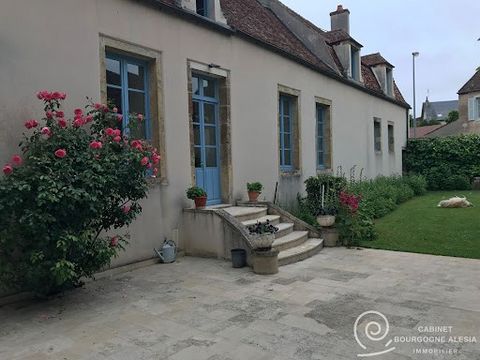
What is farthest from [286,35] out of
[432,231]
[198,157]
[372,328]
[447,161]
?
[447,161]

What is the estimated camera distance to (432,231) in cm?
902

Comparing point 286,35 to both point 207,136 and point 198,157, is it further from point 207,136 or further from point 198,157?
point 198,157

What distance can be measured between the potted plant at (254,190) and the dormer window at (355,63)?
27.3 ft

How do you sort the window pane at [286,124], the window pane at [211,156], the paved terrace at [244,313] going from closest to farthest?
the paved terrace at [244,313] < the window pane at [211,156] < the window pane at [286,124]

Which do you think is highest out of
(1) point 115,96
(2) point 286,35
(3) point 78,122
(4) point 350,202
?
(2) point 286,35

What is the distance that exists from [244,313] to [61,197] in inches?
89.6

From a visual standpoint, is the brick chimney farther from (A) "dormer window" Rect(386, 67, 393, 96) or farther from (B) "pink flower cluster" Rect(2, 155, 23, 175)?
(B) "pink flower cluster" Rect(2, 155, 23, 175)

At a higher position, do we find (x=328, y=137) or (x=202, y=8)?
(x=202, y=8)

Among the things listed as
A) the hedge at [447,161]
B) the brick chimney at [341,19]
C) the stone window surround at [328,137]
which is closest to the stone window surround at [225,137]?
the stone window surround at [328,137]

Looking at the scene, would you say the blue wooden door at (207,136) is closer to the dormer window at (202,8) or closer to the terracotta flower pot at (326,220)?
the dormer window at (202,8)

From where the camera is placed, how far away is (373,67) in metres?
18.5

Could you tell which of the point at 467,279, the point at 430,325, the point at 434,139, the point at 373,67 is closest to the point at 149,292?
the point at 430,325

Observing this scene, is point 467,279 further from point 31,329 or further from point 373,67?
point 373,67

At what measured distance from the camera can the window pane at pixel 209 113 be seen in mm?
8505
